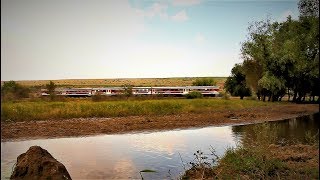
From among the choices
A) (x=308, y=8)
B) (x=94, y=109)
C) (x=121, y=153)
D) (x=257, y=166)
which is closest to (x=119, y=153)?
(x=121, y=153)

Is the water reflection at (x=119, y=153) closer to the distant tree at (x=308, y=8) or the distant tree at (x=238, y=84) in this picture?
the distant tree at (x=308, y=8)

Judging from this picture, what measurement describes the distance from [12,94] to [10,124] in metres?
28.1

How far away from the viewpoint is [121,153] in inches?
805

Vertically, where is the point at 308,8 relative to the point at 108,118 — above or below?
above

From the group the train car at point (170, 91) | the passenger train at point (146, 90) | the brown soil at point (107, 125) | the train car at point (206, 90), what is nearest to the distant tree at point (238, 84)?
the train car at point (206, 90)

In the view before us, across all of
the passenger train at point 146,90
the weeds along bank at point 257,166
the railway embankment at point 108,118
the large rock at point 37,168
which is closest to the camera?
the weeds along bank at point 257,166

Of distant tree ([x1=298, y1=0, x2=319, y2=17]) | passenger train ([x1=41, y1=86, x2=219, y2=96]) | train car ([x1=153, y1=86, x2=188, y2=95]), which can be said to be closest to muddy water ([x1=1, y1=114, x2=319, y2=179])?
distant tree ([x1=298, y1=0, x2=319, y2=17])

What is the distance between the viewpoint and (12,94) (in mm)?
60250

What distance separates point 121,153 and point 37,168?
9.02 metres

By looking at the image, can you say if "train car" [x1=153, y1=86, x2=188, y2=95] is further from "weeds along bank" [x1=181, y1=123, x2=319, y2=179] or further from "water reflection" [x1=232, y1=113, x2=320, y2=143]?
"weeds along bank" [x1=181, y1=123, x2=319, y2=179]

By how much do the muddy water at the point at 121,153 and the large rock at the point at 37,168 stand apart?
8.02 ft

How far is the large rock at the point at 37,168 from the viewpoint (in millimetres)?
11602

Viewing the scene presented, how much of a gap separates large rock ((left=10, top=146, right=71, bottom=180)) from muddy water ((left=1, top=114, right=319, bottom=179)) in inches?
96.2

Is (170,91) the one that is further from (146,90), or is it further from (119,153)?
(119,153)
